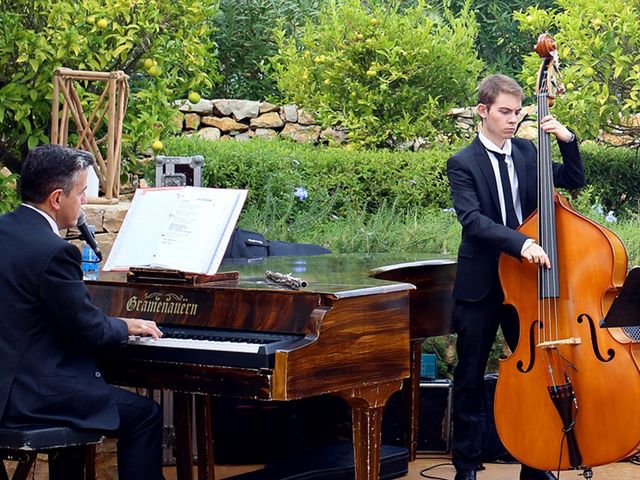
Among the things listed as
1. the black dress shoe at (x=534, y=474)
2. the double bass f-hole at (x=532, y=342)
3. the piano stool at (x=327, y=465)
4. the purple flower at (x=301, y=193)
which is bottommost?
the piano stool at (x=327, y=465)

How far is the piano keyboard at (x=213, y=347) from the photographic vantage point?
12.6 ft

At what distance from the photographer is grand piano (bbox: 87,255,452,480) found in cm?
387

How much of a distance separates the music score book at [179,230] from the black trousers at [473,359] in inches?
45.6

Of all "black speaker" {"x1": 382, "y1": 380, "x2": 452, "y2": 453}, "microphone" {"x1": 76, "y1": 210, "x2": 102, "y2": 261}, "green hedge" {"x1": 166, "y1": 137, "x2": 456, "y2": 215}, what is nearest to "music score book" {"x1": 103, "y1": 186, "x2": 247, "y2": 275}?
"microphone" {"x1": 76, "y1": 210, "x2": 102, "y2": 261}

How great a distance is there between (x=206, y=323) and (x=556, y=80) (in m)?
1.70

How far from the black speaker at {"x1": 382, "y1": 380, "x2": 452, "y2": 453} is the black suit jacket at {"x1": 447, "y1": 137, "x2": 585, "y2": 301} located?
3.51 feet

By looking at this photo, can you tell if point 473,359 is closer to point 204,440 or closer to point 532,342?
point 532,342

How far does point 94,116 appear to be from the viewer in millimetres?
6492

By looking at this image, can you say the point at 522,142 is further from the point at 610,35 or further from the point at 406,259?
the point at 610,35

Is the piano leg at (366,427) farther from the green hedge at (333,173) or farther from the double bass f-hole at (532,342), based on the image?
the green hedge at (333,173)

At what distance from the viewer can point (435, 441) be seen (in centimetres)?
587

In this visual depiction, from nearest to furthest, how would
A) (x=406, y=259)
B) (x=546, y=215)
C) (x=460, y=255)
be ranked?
(x=546, y=215), (x=460, y=255), (x=406, y=259)

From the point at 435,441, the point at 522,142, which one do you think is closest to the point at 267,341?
the point at 522,142

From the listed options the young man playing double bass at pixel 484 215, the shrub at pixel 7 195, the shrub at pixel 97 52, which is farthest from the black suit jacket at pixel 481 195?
the shrub at pixel 7 195
